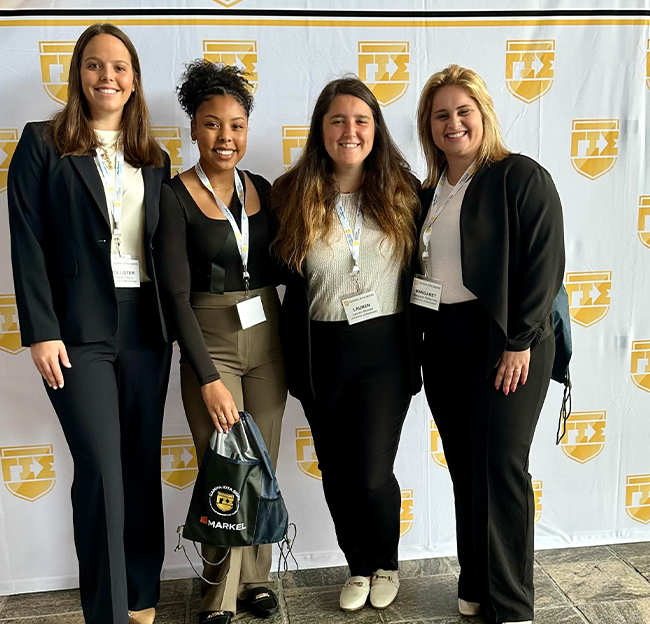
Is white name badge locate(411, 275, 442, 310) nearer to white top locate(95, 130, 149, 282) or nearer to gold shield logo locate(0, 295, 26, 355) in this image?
white top locate(95, 130, 149, 282)

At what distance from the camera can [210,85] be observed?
2020mm

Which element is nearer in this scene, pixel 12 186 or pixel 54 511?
pixel 12 186

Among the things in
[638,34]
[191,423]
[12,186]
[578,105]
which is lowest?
[191,423]

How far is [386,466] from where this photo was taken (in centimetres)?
221

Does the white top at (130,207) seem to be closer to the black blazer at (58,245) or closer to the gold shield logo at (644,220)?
the black blazer at (58,245)

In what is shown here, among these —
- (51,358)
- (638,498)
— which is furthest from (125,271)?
(638,498)

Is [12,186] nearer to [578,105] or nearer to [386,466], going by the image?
[386,466]

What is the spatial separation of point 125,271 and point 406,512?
1.55 m

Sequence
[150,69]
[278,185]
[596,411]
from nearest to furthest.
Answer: [278,185]
[150,69]
[596,411]

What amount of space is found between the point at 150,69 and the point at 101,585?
1.75 meters

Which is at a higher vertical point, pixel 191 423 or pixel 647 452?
pixel 191 423

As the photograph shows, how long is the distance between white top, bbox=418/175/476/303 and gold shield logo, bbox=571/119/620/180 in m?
0.90

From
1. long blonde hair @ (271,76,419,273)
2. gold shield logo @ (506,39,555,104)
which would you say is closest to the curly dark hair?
long blonde hair @ (271,76,419,273)

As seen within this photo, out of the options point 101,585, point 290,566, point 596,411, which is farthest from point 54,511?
point 596,411
